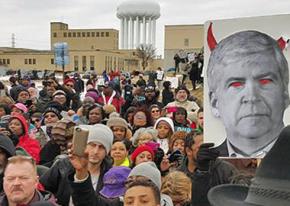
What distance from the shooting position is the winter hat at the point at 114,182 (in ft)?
12.5

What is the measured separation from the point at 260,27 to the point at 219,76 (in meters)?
0.47

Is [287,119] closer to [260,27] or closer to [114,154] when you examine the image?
[260,27]

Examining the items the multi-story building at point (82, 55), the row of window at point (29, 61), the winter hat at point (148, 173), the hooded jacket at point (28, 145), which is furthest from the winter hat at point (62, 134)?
the row of window at point (29, 61)

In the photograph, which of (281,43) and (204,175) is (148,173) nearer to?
(204,175)

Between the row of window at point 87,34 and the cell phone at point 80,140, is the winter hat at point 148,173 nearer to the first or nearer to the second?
the cell phone at point 80,140

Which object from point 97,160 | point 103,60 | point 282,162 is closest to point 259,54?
point 97,160

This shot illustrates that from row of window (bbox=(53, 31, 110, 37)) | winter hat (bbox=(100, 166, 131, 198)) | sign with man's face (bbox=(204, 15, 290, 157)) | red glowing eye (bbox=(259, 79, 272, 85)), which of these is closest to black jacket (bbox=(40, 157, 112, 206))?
winter hat (bbox=(100, 166, 131, 198))

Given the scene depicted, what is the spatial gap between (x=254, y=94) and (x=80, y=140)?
1.59m

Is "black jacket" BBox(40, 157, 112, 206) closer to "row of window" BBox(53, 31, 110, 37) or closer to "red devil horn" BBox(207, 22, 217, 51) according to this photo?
"red devil horn" BBox(207, 22, 217, 51)

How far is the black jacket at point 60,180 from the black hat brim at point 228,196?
2223 millimetres

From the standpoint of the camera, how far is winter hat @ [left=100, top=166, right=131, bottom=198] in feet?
12.5

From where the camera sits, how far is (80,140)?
2.50 metres

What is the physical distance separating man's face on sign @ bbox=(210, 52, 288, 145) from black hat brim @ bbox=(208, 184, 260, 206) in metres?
1.81

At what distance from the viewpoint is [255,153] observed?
370 centimetres
